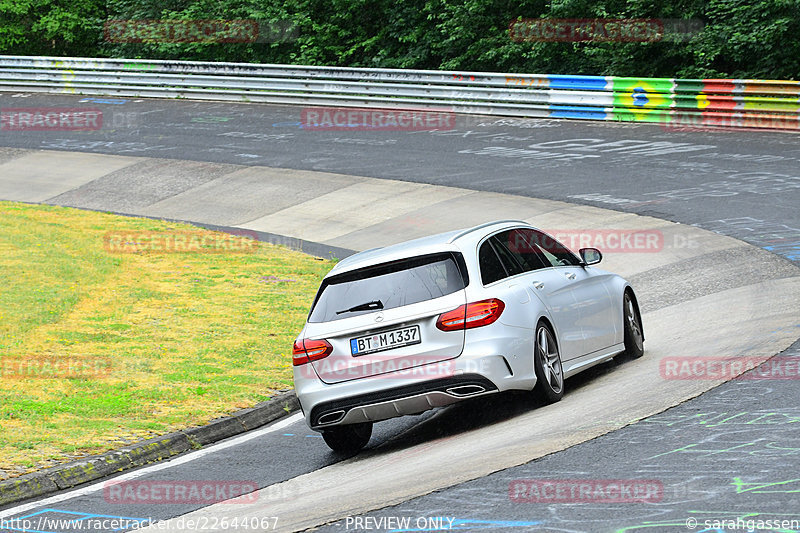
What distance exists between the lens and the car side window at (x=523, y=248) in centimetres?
930

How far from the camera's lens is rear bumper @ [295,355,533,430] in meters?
8.19

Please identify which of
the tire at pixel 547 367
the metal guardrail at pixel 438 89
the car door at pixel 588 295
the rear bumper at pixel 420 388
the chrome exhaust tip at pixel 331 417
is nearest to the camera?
the rear bumper at pixel 420 388

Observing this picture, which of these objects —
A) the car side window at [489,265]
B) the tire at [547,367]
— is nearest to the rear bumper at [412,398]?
the tire at [547,367]

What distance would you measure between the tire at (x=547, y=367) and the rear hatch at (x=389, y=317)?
753mm

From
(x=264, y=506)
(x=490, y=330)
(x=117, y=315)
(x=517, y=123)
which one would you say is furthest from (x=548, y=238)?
(x=517, y=123)

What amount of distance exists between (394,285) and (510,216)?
35.9 feet

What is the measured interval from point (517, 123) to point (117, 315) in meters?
15.7

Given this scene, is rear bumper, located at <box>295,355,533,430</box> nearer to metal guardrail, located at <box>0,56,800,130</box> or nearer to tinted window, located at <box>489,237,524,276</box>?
tinted window, located at <box>489,237,524,276</box>

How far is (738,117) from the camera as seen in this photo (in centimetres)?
2489

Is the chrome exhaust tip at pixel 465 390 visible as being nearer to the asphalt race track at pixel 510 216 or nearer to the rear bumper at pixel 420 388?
the rear bumper at pixel 420 388

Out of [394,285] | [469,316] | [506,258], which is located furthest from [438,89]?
[469,316]

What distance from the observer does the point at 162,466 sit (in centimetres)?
846

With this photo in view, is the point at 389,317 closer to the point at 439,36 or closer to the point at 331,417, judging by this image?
the point at 331,417

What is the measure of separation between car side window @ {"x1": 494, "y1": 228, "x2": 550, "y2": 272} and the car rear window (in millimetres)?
816
